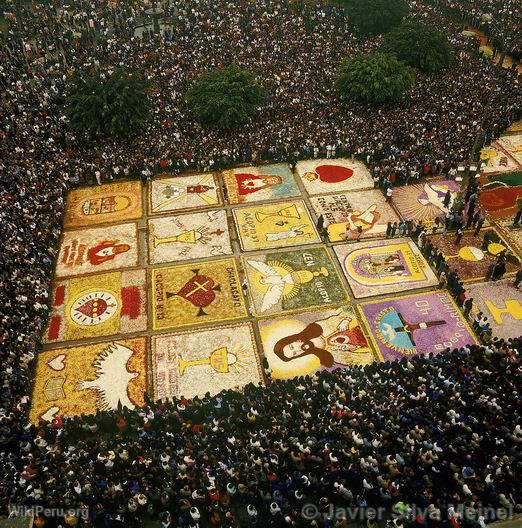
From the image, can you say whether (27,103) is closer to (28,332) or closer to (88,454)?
(28,332)

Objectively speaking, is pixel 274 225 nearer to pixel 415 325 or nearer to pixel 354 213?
pixel 354 213

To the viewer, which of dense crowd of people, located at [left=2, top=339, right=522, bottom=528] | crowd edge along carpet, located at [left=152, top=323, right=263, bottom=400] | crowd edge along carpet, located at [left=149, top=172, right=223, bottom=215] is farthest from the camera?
crowd edge along carpet, located at [left=149, top=172, right=223, bottom=215]

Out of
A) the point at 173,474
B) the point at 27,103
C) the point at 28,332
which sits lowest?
the point at 173,474

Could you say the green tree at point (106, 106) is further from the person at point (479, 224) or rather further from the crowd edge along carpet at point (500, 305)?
the crowd edge along carpet at point (500, 305)

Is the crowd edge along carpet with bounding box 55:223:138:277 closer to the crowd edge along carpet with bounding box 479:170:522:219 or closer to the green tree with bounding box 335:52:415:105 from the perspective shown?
the green tree with bounding box 335:52:415:105

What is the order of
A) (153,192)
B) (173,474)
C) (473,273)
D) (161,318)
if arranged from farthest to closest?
(153,192) → (473,273) → (161,318) → (173,474)

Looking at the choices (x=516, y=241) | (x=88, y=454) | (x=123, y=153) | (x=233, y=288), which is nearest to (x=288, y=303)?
(x=233, y=288)

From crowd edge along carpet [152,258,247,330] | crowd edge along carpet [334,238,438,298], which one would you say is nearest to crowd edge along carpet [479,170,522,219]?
crowd edge along carpet [334,238,438,298]

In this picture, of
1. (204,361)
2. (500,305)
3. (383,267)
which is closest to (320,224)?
(383,267)
